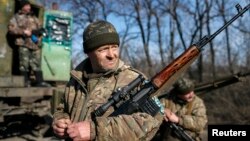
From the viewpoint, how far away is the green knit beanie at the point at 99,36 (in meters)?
3.06

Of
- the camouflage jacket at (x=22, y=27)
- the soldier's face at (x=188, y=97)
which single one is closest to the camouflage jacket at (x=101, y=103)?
the soldier's face at (x=188, y=97)

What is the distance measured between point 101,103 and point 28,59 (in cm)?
645

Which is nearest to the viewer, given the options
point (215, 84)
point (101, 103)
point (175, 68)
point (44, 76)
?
point (101, 103)

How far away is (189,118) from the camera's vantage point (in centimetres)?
564

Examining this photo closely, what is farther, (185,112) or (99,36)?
(185,112)

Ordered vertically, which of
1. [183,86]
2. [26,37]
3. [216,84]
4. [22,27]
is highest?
[22,27]

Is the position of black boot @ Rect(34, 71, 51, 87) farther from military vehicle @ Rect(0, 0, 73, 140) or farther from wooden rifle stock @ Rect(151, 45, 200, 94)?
wooden rifle stock @ Rect(151, 45, 200, 94)

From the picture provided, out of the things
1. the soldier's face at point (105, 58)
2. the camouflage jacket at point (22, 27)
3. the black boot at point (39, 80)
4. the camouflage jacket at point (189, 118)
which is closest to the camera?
the soldier's face at point (105, 58)

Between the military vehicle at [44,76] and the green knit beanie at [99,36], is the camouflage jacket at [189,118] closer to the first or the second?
the green knit beanie at [99,36]

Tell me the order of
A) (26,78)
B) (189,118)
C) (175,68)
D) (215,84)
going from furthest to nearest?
1. (26,78)
2. (215,84)
3. (189,118)
4. (175,68)

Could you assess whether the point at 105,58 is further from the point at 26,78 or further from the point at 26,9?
the point at 26,78

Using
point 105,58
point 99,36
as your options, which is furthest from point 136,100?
point 99,36

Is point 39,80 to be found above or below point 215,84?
below

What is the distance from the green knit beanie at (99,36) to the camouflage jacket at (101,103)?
169 mm
